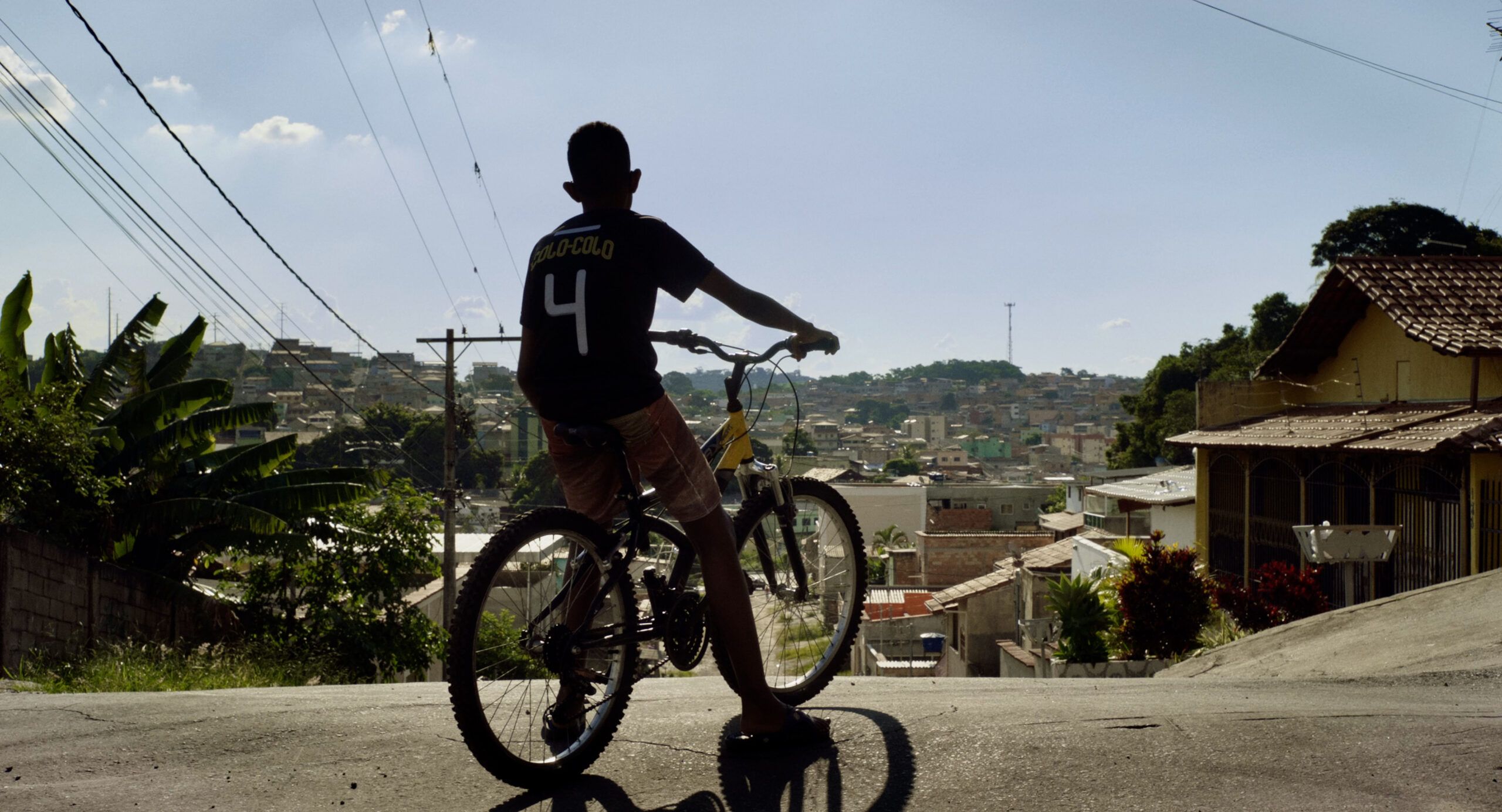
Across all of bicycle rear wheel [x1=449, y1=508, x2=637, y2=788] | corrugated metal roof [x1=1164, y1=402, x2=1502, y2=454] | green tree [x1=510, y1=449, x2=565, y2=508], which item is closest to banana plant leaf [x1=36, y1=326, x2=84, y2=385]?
green tree [x1=510, y1=449, x2=565, y2=508]

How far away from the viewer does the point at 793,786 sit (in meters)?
3.09

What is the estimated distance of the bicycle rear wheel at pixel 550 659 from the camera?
3008mm

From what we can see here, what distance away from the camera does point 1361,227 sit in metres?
45.7

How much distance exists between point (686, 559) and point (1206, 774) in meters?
1.60

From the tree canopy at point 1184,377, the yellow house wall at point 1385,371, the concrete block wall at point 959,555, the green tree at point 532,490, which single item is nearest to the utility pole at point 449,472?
the green tree at point 532,490

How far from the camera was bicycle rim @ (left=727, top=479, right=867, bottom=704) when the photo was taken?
3889mm

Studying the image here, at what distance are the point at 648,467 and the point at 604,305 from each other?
48cm

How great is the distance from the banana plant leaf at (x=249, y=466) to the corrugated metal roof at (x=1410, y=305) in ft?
50.5

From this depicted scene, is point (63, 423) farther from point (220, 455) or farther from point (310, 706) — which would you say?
point (310, 706)

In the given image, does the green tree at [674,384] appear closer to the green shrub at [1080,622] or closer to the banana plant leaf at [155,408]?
the green shrub at [1080,622]

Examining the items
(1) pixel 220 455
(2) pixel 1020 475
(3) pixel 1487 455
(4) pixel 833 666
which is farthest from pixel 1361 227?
(2) pixel 1020 475

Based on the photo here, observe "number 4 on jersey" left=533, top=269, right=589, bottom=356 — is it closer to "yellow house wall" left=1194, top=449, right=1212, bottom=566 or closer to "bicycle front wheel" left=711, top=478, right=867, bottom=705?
"bicycle front wheel" left=711, top=478, right=867, bottom=705

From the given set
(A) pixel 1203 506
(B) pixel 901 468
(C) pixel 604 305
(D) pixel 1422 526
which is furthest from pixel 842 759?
(B) pixel 901 468

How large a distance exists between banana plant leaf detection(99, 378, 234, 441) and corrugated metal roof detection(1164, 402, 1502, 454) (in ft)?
48.1
